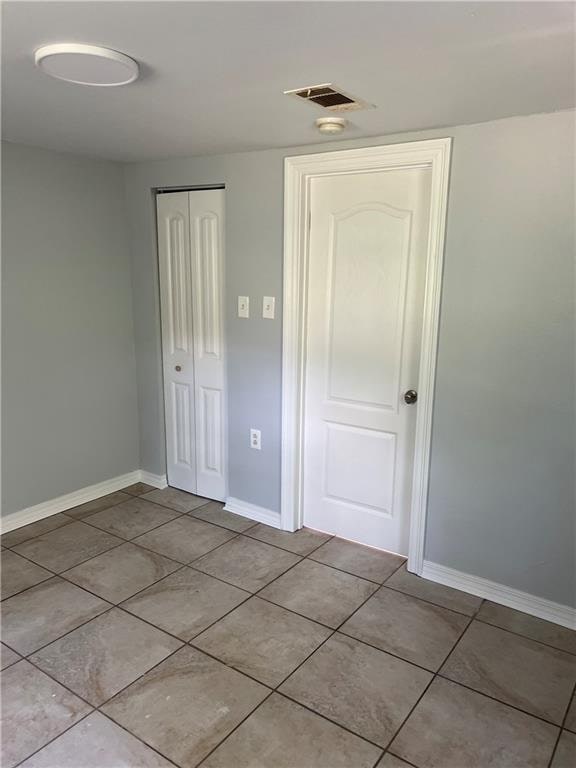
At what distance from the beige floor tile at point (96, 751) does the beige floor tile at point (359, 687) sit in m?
0.54

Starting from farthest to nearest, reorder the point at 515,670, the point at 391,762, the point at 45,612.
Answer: the point at 45,612
the point at 515,670
the point at 391,762

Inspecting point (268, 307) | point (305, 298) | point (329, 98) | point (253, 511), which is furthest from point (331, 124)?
point (253, 511)

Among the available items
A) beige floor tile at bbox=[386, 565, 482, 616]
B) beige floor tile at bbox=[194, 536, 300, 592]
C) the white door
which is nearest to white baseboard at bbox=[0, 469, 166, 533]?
beige floor tile at bbox=[194, 536, 300, 592]

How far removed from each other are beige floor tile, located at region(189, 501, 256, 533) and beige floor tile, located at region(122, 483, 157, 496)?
0.47 m

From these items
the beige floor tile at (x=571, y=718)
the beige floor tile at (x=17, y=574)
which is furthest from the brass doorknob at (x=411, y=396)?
the beige floor tile at (x=17, y=574)

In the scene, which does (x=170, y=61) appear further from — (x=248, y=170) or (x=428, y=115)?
(x=248, y=170)

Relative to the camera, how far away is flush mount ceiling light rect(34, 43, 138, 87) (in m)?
1.53

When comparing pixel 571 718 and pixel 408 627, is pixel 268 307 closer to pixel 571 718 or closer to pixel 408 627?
pixel 408 627

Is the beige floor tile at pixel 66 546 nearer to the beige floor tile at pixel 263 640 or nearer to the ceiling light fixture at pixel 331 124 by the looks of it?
the beige floor tile at pixel 263 640

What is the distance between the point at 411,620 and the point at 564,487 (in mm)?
888

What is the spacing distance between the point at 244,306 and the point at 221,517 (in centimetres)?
133

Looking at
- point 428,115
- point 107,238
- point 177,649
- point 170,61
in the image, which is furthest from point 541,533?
point 107,238

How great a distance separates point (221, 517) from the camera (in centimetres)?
343

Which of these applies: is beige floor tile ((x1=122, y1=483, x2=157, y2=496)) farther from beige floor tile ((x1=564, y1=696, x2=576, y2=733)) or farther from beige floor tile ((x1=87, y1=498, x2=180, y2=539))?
beige floor tile ((x1=564, y1=696, x2=576, y2=733))
